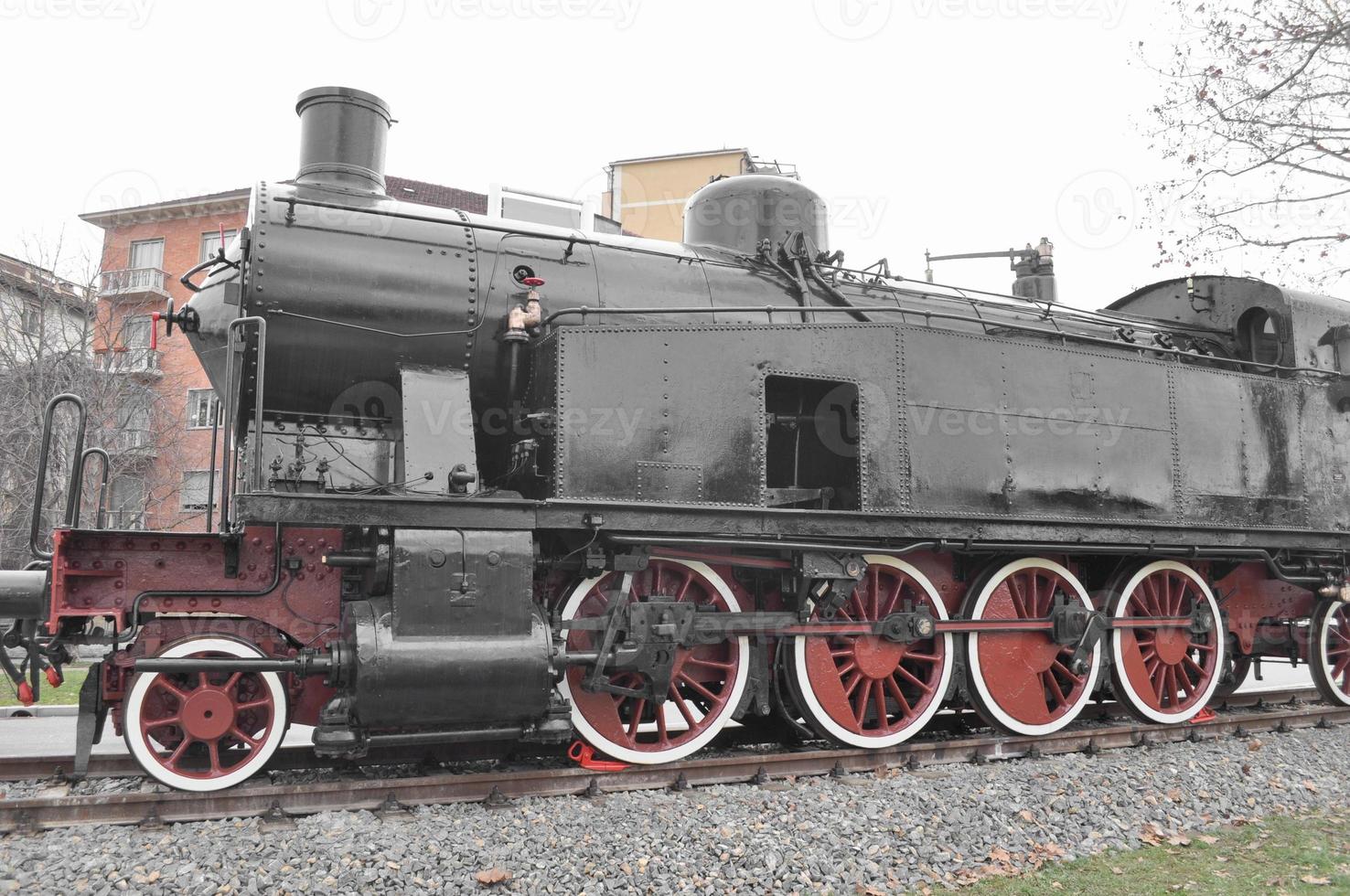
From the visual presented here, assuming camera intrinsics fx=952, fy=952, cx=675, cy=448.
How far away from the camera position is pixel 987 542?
6.23 metres

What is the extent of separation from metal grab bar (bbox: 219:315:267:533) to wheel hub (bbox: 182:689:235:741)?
2.62 ft

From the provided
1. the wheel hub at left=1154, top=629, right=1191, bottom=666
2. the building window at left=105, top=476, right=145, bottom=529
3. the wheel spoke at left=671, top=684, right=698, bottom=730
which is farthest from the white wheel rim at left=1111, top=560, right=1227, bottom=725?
the building window at left=105, top=476, right=145, bottom=529

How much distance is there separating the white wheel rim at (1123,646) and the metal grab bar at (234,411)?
5.87 metres

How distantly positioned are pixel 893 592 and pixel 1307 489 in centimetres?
408

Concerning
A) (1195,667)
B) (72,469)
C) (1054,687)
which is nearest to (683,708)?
(1054,687)

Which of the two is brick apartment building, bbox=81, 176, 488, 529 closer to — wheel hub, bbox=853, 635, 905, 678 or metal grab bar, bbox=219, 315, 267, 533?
metal grab bar, bbox=219, 315, 267, 533

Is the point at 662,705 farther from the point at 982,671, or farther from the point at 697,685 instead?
the point at 982,671

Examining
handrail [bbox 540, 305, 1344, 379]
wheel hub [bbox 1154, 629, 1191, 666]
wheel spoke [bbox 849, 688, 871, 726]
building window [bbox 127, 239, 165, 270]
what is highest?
building window [bbox 127, 239, 165, 270]

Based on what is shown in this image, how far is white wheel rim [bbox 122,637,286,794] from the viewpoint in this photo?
4477mm

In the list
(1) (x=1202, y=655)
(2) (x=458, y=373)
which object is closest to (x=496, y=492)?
(2) (x=458, y=373)

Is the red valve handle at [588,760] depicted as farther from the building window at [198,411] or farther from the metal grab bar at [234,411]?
the building window at [198,411]

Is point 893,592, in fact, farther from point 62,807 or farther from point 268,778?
point 62,807

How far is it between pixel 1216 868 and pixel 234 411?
17.6ft

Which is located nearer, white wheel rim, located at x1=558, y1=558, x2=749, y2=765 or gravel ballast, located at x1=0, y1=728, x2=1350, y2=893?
gravel ballast, located at x1=0, y1=728, x2=1350, y2=893
